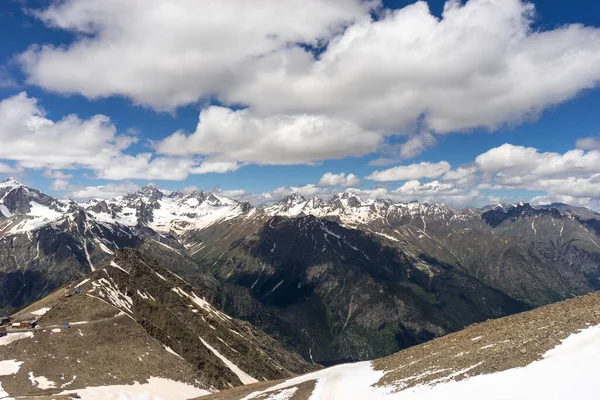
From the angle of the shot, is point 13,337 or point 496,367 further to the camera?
point 13,337

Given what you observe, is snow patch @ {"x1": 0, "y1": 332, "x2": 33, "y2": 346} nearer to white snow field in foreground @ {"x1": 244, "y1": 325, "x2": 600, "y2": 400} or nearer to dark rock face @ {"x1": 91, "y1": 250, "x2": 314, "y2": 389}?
dark rock face @ {"x1": 91, "y1": 250, "x2": 314, "y2": 389}

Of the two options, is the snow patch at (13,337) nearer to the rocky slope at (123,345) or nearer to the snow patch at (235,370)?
the rocky slope at (123,345)

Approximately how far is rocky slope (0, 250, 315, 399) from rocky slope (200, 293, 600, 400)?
45.3m

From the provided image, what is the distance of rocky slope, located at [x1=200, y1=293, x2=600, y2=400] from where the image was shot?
25594 millimetres

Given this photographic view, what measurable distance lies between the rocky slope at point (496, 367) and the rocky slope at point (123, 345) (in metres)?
45.3

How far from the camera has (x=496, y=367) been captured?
30406 millimetres

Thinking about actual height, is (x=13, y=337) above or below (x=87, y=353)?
above

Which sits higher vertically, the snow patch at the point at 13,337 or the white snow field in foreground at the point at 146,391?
the snow patch at the point at 13,337

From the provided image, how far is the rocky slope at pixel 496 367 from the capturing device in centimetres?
2559

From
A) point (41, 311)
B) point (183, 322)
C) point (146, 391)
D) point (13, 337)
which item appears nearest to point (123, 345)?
point (13, 337)

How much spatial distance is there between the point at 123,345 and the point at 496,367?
93.2 meters

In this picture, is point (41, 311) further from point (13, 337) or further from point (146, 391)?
point (146, 391)

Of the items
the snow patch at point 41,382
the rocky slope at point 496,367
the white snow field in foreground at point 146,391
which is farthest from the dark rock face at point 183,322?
the rocky slope at point 496,367

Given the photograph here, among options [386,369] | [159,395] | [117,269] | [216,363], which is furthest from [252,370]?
[386,369]
